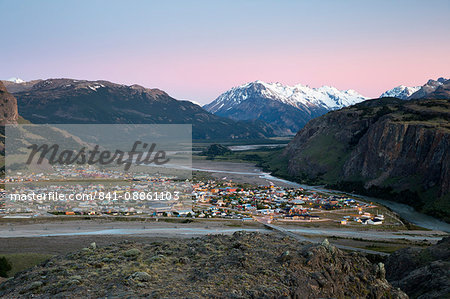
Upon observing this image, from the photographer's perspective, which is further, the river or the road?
the river

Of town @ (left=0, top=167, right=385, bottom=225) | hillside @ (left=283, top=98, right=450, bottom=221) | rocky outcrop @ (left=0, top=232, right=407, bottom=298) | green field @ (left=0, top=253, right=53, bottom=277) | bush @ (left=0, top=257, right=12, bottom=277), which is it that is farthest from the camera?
hillside @ (left=283, top=98, right=450, bottom=221)

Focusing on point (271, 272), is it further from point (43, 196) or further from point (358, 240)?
point (43, 196)

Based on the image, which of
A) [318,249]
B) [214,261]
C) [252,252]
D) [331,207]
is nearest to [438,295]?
[318,249]

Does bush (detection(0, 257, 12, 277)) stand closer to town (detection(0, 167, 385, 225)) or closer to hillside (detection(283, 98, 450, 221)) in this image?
town (detection(0, 167, 385, 225))

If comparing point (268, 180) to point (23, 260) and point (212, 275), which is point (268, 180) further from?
point (212, 275)

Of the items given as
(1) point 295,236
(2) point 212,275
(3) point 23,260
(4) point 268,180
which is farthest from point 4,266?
(4) point 268,180

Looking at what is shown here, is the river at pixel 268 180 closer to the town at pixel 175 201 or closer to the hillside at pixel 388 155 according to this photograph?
the hillside at pixel 388 155

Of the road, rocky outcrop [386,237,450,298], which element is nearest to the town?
the road
